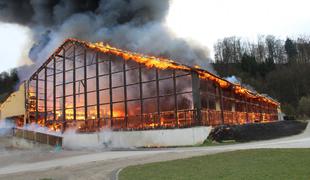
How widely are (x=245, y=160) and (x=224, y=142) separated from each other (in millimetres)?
13570

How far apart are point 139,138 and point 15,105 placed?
19.1 m

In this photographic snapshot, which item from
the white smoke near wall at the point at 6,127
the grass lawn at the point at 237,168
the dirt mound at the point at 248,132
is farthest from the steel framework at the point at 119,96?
the grass lawn at the point at 237,168

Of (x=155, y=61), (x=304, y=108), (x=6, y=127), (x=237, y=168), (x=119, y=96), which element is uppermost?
(x=155, y=61)

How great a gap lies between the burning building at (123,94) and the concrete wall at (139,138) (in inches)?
30.8

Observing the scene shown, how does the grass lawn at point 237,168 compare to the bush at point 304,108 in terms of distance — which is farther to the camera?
the bush at point 304,108

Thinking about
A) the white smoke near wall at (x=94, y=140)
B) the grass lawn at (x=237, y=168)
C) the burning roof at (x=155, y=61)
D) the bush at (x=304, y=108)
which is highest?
the burning roof at (x=155, y=61)

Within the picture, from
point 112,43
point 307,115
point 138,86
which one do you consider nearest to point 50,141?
point 138,86

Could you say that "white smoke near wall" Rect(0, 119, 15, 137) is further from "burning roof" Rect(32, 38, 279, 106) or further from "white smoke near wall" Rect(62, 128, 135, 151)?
"burning roof" Rect(32, 38, 279, 106)

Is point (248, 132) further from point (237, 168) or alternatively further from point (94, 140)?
point (237, 168)

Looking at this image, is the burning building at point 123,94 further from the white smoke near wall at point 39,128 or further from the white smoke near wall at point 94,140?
the white smoke near wall at point 94,140

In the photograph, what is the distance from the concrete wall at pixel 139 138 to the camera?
94.0 ft

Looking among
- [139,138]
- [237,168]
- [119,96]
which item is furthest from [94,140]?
[237,168]

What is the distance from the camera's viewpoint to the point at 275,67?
8500cm

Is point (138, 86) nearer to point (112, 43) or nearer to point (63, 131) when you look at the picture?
point (112, 43)
